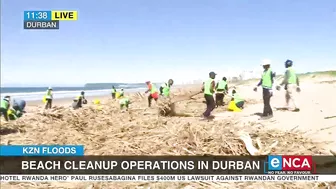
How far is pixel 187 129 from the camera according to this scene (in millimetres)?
3240

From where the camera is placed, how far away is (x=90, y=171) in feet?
9.43

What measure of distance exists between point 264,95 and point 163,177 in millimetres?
1289

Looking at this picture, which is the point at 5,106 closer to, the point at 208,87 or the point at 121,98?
the point at 121,98

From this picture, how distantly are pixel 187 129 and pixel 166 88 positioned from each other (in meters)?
0.47

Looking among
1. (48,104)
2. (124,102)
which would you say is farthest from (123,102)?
(48,104)

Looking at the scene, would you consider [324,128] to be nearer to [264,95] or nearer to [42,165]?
[264,95]

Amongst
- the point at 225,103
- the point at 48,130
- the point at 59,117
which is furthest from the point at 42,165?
the point at 225,103

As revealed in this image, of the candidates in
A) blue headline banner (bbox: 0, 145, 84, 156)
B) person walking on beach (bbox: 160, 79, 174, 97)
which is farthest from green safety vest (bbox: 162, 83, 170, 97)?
blue headline banner (bbox: 0, 145, 84, 156)

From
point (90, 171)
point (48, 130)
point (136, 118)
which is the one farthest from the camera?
point (136, 118)

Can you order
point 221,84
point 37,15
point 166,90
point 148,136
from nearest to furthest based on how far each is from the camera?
point 37,15
point 148,136
point 221,84
point 166,90

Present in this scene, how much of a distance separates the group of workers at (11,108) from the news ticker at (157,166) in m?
0.39
